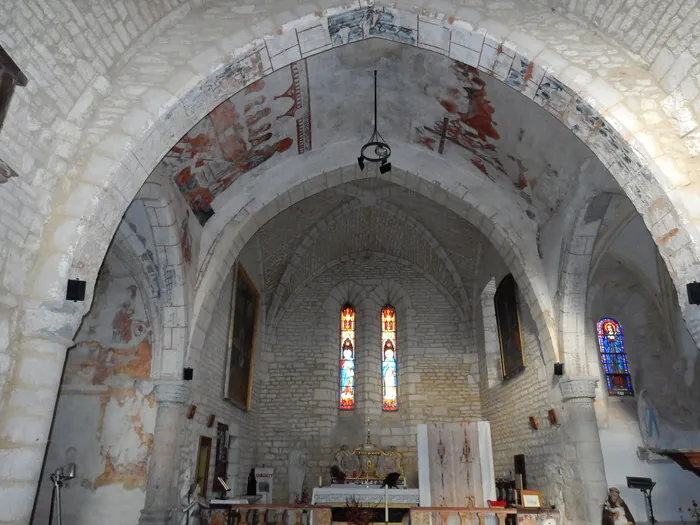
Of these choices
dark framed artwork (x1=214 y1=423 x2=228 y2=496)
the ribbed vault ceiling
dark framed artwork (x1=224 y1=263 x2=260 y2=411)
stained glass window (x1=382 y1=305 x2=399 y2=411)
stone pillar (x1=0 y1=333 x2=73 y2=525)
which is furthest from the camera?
stained glass window (x1=382 y1=305 x2=399 y2=411)

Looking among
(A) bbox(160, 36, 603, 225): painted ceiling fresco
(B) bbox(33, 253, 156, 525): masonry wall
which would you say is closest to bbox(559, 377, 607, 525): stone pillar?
(A) bbox(160, 36, 603, 225): painted ceiling fresco

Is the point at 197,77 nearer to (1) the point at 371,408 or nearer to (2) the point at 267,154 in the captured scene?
(2) the point at 267,154

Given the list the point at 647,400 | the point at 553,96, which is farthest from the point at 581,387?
the point at 553,96

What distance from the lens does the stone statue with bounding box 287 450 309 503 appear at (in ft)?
33.8

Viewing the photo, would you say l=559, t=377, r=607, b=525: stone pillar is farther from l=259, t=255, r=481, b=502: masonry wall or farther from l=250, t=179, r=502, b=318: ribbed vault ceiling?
l=259, t=255, r=481, b=502: masonry wall

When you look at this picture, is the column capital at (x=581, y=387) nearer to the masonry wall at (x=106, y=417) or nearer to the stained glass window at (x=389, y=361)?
the stained glass window at (x=389, y=361)

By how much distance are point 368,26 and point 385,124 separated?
2.52 meters

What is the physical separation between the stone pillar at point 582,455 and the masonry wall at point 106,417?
5.55 metres

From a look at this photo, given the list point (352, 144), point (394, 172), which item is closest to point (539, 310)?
point (394, 172)

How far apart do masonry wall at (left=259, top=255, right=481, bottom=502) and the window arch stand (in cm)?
17

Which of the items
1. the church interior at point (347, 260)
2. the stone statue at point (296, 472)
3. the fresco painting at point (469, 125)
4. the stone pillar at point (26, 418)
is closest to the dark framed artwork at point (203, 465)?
the church interior at point (347, 260)

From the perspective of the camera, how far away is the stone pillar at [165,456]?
260 inches

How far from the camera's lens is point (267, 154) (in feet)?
24.9

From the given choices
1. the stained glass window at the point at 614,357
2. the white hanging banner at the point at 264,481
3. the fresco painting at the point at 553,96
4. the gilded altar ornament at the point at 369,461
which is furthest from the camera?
the gilded altar ornament at the point at 369,461
